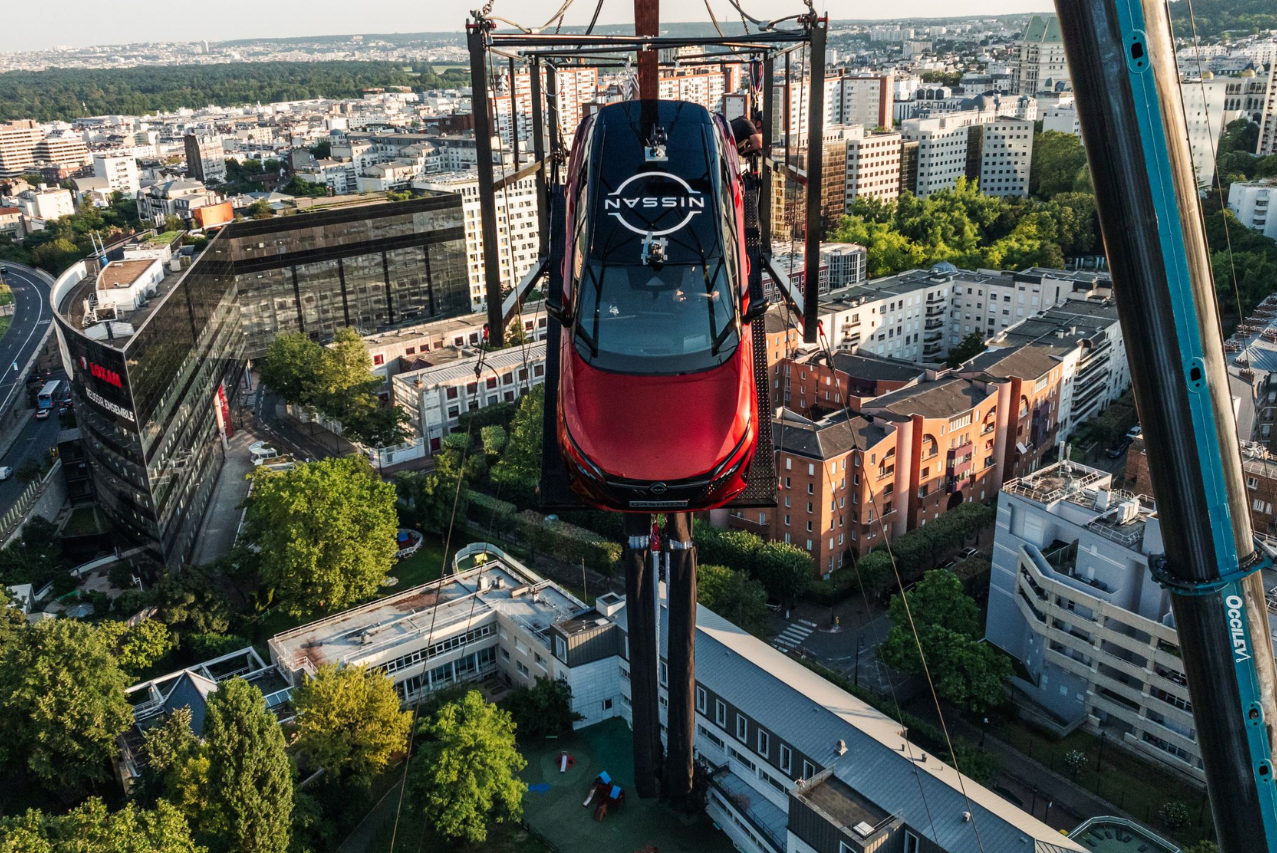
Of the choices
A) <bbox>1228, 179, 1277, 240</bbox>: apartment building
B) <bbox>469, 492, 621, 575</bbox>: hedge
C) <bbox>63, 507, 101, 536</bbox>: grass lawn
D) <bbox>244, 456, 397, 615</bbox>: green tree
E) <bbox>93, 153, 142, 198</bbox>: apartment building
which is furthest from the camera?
<bbox>93, 153, 142, 198</bbox>: apartment building

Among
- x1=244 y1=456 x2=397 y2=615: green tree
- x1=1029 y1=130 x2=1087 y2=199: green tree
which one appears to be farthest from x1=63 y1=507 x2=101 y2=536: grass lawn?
x1=1029 y1=130 x2=1087 y2=199: green tree

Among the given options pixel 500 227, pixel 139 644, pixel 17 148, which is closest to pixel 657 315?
pixel 139 644

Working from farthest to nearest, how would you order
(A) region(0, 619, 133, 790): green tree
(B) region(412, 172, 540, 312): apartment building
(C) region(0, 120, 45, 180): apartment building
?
(C) region(0, 120, 45, 180): apartment building, (B) region(412, 172, 540, 312): apartment building, (A) region(0, 619, 133, 790): green tree

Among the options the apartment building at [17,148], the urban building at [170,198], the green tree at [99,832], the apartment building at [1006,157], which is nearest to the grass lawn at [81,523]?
the green tree at [99,832]

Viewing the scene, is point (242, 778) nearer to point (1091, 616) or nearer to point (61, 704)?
point (61, 704)

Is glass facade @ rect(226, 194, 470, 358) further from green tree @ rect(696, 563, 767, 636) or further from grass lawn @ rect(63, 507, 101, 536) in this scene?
green tree @ rect(696, 563, 767, 636)

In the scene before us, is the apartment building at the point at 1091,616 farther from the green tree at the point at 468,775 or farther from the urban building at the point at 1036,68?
the urban building at the point at 1036,68

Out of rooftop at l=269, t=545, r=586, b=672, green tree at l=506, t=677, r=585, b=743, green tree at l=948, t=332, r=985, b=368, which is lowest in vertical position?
green tree at l=506, t=677, r=585, b=743
